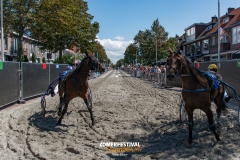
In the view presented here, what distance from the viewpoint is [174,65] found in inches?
199

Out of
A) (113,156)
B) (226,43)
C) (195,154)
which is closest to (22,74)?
(113,156)

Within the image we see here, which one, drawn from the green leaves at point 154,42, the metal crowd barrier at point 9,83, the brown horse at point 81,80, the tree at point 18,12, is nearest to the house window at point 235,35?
the green leaves at point 154,42

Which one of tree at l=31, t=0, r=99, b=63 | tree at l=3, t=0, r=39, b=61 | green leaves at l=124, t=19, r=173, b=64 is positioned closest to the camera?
tree at l=3, t=0, r=39, b=61

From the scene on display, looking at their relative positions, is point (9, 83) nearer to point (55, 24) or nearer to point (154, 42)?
point (55, 24)

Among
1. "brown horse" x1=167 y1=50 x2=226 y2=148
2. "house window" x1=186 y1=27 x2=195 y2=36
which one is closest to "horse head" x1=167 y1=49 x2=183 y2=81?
"brown horse" x1=167 y1=50 x2=226 y2=148

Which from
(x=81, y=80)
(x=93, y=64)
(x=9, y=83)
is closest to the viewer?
(x=93, y=64)

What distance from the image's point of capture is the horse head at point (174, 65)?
4.95 meters

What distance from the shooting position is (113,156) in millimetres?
4922

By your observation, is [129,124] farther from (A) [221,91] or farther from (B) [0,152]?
(B) [0,152]

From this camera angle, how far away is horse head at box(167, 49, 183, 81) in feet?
16.3

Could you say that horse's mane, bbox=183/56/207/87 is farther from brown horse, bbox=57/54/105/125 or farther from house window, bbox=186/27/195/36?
house window, bbox=186/27/195/36

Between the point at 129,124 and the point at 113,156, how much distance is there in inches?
96.2

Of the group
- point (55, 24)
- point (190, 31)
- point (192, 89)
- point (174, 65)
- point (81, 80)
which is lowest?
point (192, 89)

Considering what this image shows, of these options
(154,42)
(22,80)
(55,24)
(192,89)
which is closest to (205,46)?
(154,42)
